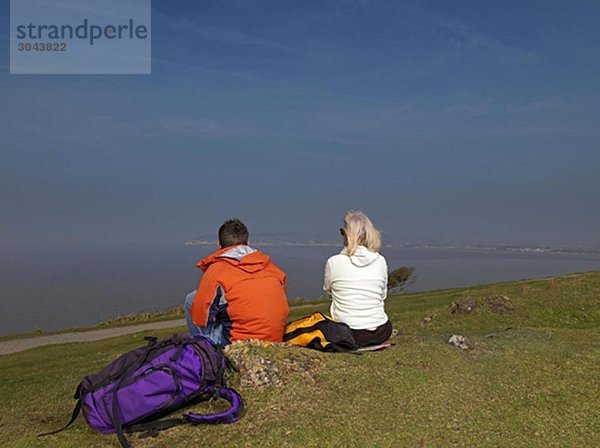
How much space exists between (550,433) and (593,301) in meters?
11.6

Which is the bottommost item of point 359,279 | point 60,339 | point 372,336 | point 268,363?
point 60,339

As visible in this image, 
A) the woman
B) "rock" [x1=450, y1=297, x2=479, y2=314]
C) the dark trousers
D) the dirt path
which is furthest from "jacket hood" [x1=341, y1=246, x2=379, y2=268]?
the dirt path

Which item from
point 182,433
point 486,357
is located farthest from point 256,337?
point 486,357

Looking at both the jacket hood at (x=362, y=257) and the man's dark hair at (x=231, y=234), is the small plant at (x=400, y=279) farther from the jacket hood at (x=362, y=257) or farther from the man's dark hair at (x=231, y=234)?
the man's dark hair at (x=231, y=234)

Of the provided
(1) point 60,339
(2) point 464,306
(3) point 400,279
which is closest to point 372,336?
(2) point 464,306

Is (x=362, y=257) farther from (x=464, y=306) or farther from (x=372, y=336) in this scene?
(x=464, y=306)

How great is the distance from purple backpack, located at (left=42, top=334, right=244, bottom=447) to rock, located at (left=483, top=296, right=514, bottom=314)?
451 inches

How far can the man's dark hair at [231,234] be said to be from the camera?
26.1 feet

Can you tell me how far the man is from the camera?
746 centimetres

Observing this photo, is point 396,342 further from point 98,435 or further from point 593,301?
point 593,301

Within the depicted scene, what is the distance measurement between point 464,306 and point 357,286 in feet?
28.3

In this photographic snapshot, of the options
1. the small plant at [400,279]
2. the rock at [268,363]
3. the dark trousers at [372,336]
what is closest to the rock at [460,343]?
the dark trousers at [372,336]

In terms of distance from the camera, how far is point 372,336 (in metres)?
8.88

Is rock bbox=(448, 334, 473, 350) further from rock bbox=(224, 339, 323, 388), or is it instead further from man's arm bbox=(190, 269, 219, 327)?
man's arm bbox=(190, 269, 219, 327)
